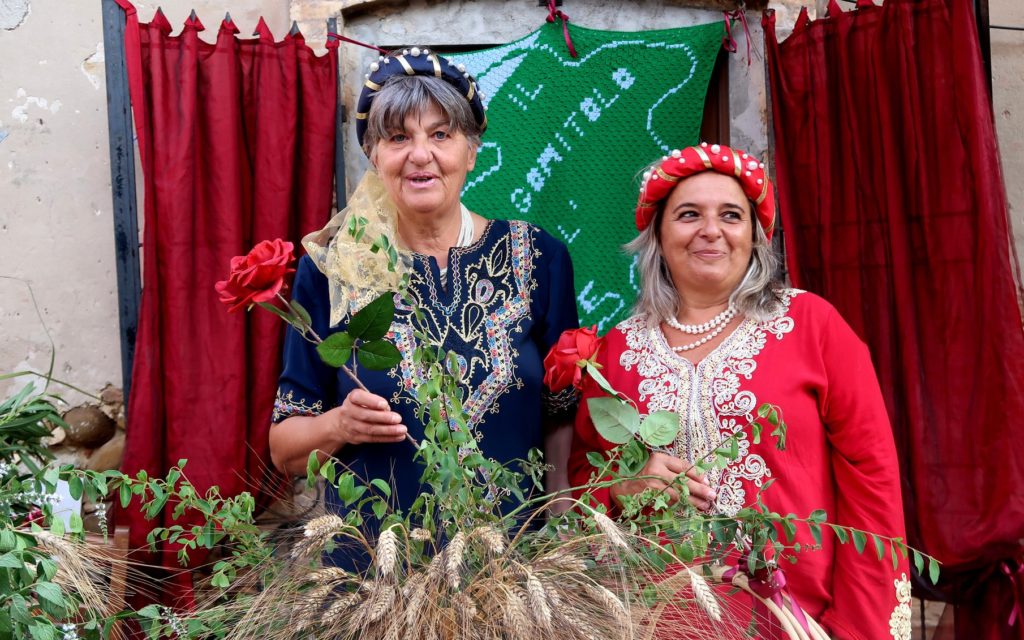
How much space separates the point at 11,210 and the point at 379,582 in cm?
250

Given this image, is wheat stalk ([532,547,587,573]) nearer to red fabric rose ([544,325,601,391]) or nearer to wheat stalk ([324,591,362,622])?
wheat stalk ([324,591,362,622])

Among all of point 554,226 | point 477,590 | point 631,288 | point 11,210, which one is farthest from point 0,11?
point 477,590

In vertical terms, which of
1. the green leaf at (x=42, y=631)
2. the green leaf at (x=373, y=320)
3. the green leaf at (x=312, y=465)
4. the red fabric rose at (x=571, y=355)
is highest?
the green leaf at (x=373, y=320)

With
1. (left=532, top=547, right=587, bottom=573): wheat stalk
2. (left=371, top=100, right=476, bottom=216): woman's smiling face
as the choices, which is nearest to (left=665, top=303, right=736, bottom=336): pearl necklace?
(left=371, top=100, right=476, bottom=216): woman's smiling face

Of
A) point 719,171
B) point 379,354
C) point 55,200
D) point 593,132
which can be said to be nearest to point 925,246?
point 719,171

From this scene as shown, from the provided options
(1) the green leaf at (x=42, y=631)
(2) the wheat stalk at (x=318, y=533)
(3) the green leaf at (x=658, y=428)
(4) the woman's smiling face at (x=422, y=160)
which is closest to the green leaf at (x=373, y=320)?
(2) the wheat stalk at (x=318, y=533)

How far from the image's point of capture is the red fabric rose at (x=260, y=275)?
1307mm

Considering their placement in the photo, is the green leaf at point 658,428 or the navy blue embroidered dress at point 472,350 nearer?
the green leaf at point 658,428

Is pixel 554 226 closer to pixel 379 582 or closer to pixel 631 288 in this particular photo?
pixel 631 288

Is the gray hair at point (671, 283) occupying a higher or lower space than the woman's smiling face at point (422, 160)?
lower

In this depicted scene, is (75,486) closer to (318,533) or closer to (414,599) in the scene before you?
(318,533)

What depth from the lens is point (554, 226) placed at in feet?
9.57

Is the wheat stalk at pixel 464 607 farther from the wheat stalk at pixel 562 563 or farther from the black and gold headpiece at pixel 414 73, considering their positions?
the black and gold headpiece at pixel 414 73

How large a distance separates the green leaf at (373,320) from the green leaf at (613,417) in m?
0.33
